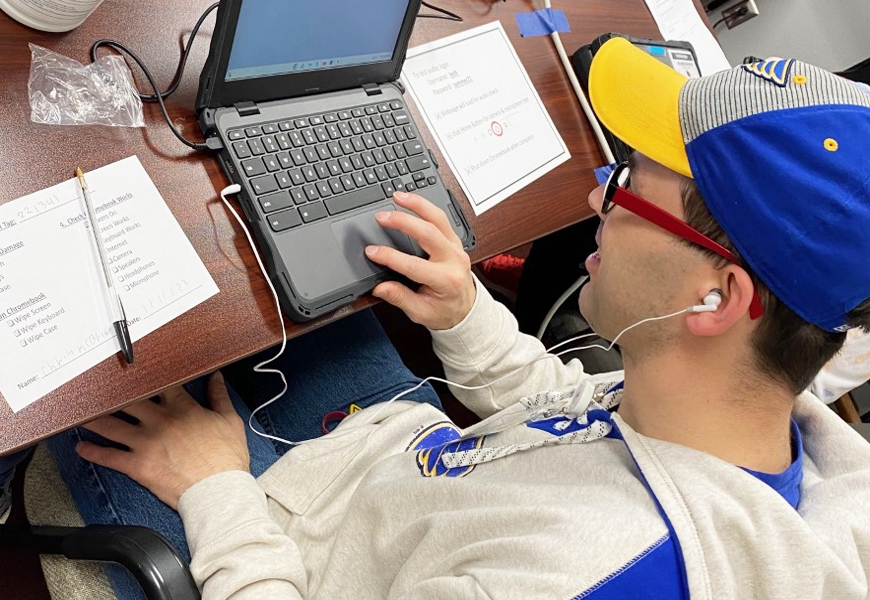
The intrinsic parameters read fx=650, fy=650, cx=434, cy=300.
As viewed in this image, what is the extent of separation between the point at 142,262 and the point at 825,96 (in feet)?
2.18

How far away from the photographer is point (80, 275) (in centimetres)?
60

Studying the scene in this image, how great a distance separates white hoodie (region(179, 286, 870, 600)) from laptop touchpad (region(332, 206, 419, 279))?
0.59ft

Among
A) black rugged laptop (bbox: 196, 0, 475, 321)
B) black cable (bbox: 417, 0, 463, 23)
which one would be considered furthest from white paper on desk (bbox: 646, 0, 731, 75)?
black rugged laptop (bbox: 196, 0, 475, 321)

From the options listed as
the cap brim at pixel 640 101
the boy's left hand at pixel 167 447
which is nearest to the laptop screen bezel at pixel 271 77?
the cap brim at pixel 640 101

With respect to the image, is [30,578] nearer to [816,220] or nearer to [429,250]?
[429,250]

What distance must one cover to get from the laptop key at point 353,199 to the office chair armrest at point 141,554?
38 centimetres

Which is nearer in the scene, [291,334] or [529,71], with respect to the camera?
[291,334]

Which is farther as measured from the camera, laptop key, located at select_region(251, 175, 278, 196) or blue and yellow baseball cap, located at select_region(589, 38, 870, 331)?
laptop key, located at select_region(251, 175, 278, 196)

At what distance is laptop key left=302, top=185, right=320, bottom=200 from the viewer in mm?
716

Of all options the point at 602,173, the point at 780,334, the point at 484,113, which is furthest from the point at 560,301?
the point at 780,334

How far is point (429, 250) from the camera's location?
0.78m

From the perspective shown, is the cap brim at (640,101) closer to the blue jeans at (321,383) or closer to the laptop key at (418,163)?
the laptop key at (418,163)

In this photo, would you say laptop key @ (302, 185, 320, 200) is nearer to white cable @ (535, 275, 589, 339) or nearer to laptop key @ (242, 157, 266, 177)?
laptop key @ (242, 157, 266, 177)

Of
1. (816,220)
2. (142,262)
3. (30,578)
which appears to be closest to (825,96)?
(816,220)
